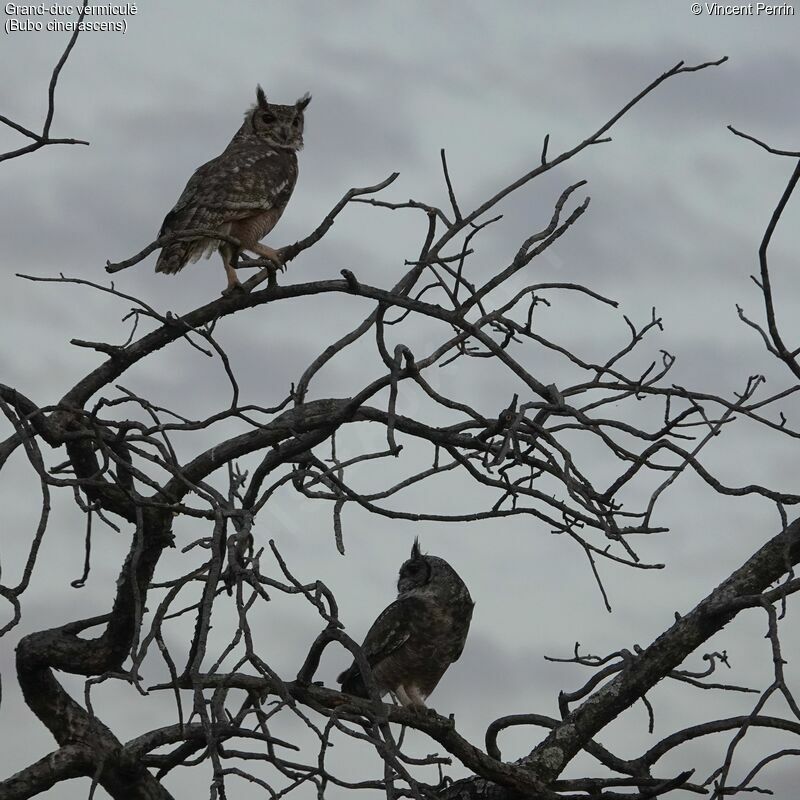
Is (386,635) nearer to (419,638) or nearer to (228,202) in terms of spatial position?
(419,638)

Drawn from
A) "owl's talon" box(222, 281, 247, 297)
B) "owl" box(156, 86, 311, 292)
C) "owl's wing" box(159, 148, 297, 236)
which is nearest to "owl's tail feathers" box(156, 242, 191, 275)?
"owl" box(156, 86, 311, 292)

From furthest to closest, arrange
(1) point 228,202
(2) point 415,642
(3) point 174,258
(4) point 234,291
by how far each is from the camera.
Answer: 1. (2) point 415,642
2. (1) point 228,202
3. (3) point 174,258
4. (4) point 234,291

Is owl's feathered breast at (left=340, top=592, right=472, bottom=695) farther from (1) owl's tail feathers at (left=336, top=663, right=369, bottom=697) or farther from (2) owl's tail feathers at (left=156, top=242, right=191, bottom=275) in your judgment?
(2) owl's tail feathers at (left=156, top=242, right=191, bottom=275)

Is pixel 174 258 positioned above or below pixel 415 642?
above

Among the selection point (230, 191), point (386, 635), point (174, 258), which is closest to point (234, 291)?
point (174, 258)

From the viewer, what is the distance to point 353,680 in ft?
23.7

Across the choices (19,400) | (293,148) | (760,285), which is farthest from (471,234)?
(293,148)

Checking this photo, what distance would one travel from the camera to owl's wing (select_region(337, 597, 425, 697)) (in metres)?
7.25

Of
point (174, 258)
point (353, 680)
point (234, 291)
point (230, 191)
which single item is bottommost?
point (353, 680)

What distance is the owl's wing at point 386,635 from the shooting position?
7.25 m

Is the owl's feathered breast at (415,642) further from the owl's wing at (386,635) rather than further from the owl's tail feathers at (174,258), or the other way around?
the owl's tail feathers at (174,258)

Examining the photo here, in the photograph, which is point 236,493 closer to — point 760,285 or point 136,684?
point 136,684

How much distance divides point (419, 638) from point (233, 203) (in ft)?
9.43

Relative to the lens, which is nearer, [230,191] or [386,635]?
[230,191]
